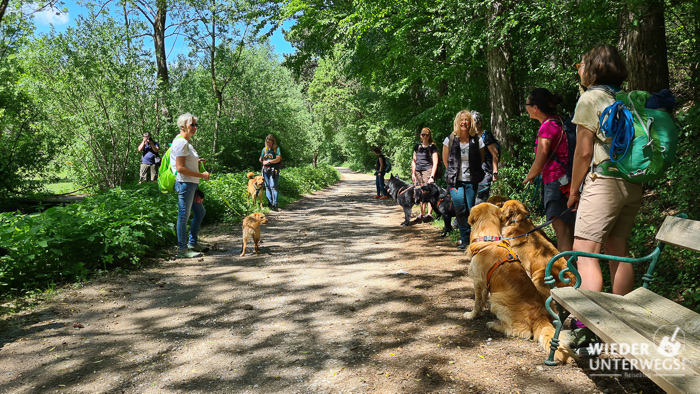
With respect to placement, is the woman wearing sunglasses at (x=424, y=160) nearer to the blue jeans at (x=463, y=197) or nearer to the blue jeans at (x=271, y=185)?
the blue jeans at (x=463, y=197)

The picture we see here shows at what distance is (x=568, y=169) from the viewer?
150 inches

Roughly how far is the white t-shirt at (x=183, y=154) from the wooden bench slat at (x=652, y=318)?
545cm

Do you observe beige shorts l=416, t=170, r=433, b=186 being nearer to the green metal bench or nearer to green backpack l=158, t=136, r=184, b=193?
green backpack l=158, t=136, r=184, b=193

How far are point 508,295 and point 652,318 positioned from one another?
3.38ft

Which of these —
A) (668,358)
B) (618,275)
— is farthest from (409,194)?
(668,358)

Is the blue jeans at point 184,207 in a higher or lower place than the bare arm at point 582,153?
lower

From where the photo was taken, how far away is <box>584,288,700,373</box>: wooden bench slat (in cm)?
189

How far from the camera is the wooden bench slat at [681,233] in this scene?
7.36ft

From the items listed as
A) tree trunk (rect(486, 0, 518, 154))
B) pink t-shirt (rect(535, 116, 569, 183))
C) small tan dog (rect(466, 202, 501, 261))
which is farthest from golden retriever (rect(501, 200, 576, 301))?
tree trunk (rect(486, 0, 518, 154))

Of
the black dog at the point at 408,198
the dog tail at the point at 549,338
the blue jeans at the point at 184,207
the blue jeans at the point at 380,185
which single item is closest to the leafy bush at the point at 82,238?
the blue jeans at the point at 184,207

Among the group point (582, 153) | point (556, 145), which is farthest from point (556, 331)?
point (556, 145)

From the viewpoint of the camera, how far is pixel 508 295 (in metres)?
3.16

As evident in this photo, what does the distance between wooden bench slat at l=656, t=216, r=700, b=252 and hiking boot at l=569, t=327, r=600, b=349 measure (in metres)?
0.74

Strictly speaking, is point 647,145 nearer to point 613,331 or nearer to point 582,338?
point 613,331
